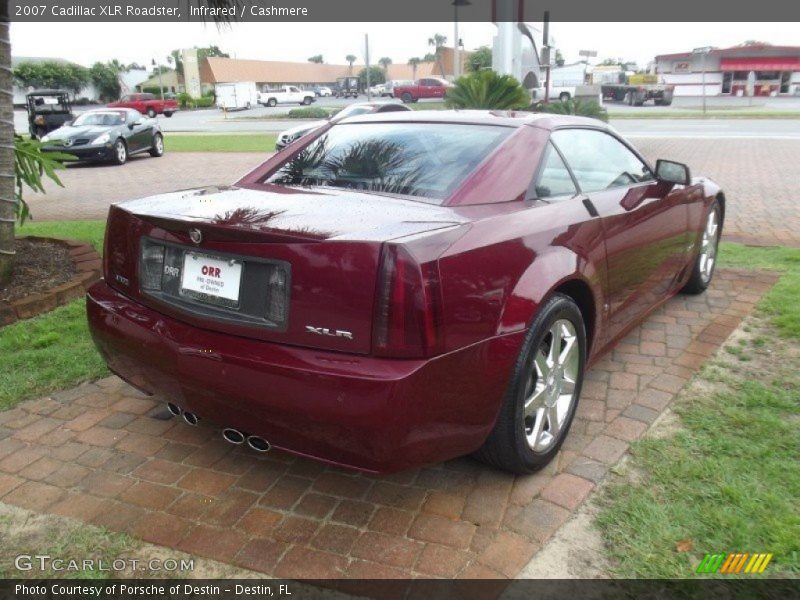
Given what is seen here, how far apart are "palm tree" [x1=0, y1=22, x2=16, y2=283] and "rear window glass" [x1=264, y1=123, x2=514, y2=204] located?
8.99 feet

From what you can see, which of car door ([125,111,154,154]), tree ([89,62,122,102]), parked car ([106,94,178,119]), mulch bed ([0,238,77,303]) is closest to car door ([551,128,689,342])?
mulch bed ([0,238,77,303])

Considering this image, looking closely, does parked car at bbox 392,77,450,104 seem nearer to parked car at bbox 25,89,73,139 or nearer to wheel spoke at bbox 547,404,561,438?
parked car at bbox 25,89,73,139

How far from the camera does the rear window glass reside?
9.28 ft

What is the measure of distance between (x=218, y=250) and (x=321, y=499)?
1057mm

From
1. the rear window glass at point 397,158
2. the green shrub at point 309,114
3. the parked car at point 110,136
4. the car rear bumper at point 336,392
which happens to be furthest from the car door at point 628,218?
the green shrub at point 309,114

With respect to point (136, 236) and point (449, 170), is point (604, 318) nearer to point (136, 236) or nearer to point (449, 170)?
point (449, 170)

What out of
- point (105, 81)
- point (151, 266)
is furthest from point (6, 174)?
point (105, 81)

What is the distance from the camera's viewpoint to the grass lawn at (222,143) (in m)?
18.4

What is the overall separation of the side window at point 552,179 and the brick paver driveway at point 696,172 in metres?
4.57

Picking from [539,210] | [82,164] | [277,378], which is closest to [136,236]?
[277,378]

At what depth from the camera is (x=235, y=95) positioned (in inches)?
1850

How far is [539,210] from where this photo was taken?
9.05ft

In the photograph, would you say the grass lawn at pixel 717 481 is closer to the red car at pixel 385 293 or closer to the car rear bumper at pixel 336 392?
the red car at pixel 385 293

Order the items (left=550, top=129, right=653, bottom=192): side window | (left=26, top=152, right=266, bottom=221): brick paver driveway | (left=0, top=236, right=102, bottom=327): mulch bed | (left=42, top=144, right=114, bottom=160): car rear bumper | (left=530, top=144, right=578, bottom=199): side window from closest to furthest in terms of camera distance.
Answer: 1. (left=530, top=144, right=578, bottom=199): side window
2. (left=550, top=129, right=653, bottom=192): side window
3. (left=0, top=236, right=102, bottom=327): mulch bed
4. (left=26, top=152, right=266, bottom=221): brick paver driveway
5. (left=42, top=144, right=114, bottom=160): car rear bumper
